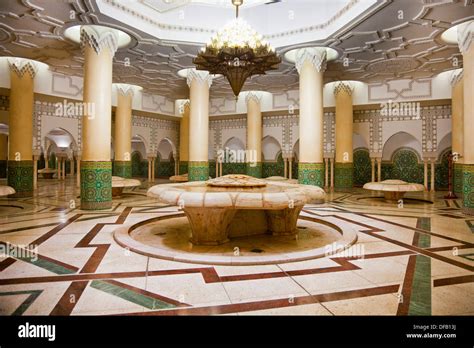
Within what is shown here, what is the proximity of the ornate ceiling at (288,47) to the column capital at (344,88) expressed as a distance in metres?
0.50

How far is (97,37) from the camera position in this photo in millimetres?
6125

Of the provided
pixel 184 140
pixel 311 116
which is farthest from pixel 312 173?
pixel 184 140

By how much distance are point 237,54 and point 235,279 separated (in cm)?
293

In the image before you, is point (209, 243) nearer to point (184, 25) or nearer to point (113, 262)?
point (113, 262)

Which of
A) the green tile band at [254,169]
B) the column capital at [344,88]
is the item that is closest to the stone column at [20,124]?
the green tile band at [254,169]

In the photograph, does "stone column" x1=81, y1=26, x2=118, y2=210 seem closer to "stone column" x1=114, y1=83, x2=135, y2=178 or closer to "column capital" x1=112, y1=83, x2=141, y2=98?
"stone column" x1=114, y1=83, x2=135, y2=178

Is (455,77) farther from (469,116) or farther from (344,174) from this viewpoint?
(469,116)

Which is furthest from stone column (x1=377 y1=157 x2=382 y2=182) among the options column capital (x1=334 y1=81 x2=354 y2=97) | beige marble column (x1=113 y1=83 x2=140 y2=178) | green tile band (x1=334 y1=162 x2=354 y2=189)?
beige marble column (x1=113 y1=83 x2=140 y2=178)

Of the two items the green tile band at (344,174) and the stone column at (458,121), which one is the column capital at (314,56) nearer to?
the green tile band at (344,174)

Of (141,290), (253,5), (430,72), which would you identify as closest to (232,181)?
(141,290)

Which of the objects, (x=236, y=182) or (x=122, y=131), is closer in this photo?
(x=236, y=182)

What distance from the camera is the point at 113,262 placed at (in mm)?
2922

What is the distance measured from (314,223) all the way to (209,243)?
6.93 feet

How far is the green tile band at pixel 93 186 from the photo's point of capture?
6.11m
